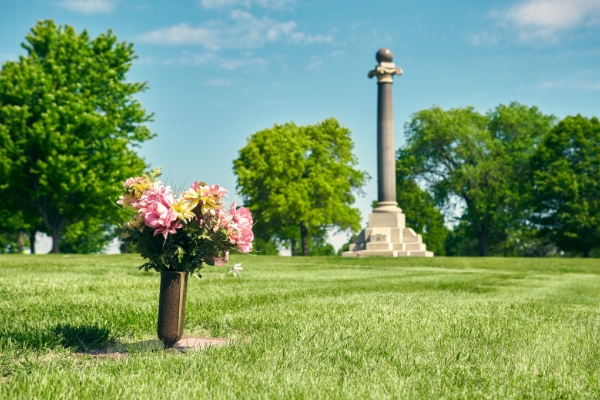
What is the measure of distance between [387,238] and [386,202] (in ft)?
8.69

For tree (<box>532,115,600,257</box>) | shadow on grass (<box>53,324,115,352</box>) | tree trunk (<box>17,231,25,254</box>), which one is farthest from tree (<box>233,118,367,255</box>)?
shadow on grass (<box>53,324,115,352</box>)

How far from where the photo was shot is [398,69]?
3644cm

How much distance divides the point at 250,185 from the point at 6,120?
2089cm

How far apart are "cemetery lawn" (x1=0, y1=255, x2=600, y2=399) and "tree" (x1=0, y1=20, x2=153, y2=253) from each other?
78.6 feet

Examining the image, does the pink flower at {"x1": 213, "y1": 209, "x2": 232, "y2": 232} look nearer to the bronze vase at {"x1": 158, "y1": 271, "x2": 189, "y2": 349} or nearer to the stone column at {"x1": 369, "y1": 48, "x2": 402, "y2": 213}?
the bronze vase at {"x1": 158, "y1": 271, "x2": 189, "y2": 349}

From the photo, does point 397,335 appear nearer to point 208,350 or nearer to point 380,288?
point 208,350

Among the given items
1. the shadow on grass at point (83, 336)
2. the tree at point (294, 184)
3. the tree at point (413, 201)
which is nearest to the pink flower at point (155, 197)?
the shadow on grass at point (83, 336)

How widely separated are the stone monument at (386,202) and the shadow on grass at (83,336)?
29208 mm

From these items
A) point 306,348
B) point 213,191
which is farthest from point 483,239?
point 213,191

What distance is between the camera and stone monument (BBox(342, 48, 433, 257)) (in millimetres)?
34844

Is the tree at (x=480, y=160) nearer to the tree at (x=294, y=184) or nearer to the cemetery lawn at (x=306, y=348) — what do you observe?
the tree at (x=294, y=184)

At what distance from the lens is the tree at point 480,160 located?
51188 mm

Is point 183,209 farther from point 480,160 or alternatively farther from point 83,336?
point 480,160

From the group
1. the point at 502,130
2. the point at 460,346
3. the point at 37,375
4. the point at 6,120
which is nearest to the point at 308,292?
the point at 460,346
